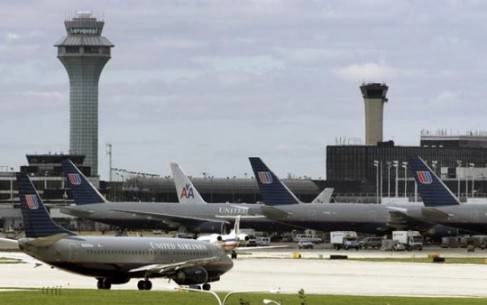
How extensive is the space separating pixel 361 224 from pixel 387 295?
9550 centimetres

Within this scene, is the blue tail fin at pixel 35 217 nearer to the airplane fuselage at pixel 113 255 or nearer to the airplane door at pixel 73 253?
the airplane fuselage at pixel 113 255

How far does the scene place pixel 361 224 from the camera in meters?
176

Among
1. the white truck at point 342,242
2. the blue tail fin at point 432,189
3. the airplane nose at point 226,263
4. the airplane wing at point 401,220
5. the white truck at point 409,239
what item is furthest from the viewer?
the white truck at point 342,242

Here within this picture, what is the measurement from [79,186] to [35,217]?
95.2 m

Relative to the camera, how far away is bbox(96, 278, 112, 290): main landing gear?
86606 mm

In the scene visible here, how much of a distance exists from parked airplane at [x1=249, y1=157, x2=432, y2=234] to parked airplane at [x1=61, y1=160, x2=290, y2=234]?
28.0 feet

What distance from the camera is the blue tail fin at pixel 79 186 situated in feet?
603

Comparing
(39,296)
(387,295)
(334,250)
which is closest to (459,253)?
(334,250)

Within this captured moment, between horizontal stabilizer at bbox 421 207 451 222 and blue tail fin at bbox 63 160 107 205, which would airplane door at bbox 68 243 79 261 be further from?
blue tail fin at bbox 63 160 107 205

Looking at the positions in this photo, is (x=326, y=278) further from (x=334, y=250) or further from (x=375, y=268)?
(x=334, y=250)

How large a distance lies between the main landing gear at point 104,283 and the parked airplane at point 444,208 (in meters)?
82.2

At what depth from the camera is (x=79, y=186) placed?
188 meters

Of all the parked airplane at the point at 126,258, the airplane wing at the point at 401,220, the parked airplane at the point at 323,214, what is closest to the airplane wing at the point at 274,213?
the parked airplane at the point at 323,214

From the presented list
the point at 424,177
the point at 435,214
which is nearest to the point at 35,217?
the point at 435,214
